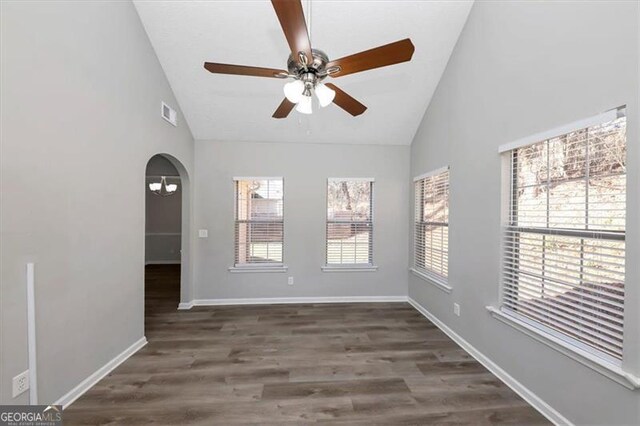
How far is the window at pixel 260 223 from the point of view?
13.7ft

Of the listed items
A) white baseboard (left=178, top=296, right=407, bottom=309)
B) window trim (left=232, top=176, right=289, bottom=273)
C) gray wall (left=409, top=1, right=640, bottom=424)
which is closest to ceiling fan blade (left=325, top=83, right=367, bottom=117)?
gray wall (left=409, top=1, right=640, bottom=424)

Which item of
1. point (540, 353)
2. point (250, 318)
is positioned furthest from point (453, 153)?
point (250, 318)

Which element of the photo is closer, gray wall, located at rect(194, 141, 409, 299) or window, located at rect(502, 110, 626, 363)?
window, located at rect(502, 110, 626, 363)

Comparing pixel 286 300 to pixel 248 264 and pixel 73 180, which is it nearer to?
pixel 248 264

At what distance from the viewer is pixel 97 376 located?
222 cm

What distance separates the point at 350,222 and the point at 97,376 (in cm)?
340

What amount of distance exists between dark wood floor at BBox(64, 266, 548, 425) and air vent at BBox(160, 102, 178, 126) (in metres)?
2.62

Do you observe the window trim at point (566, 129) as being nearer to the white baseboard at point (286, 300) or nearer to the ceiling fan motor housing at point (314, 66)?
the ceiling fan motor housing at point (314, 66)

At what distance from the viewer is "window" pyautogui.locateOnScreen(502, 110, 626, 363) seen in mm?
1504

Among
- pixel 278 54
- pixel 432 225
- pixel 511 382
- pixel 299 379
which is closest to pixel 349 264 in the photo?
pixel 432 225

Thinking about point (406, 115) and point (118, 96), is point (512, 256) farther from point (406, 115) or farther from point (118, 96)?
point (118, 96)

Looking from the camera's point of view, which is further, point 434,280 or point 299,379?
point 434,280

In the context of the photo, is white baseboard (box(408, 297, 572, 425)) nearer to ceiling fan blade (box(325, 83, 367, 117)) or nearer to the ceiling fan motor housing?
ceiling fan blade (box(325, 83, 367, 117))

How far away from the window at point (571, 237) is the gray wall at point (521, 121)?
0.10 meters
